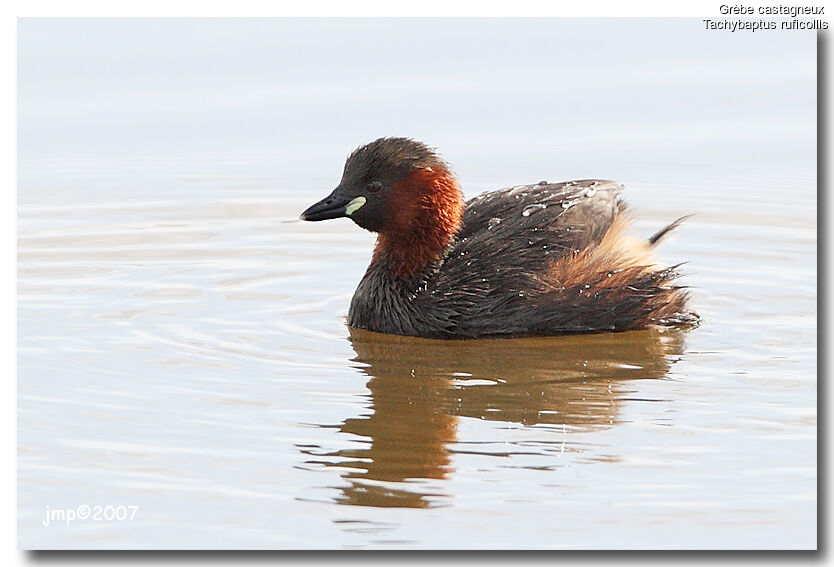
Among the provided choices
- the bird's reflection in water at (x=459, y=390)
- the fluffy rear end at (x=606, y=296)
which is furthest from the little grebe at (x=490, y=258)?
the bird's reflection in water at (x=459, y=390)

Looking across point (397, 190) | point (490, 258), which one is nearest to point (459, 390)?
point (490, 258)

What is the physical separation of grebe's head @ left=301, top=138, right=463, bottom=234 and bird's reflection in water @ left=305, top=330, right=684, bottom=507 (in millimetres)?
715

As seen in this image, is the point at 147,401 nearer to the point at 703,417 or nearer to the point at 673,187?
the point at 703,417

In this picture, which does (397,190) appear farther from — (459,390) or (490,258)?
(459,390)

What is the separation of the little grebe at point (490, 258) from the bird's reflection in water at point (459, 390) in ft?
0.39

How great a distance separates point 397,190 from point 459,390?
1.67 m

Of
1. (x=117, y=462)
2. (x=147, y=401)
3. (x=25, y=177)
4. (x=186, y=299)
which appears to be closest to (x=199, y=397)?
(x=147, y=401)

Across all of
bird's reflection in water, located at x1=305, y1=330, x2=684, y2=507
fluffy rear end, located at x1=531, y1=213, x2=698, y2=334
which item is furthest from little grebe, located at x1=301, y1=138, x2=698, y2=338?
bird's reflection in water, located at x1=305, y1=330, x2=684, y2=507

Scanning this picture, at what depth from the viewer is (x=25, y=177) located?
1198 cm

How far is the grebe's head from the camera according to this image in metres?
9.26

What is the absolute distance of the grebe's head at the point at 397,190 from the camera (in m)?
9.26

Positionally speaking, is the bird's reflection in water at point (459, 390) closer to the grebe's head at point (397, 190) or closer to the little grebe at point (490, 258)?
the little grebe at point (490, 258)

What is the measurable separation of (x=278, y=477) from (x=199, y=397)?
1.12 metres

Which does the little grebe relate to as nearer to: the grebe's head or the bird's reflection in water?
the grebe's head
